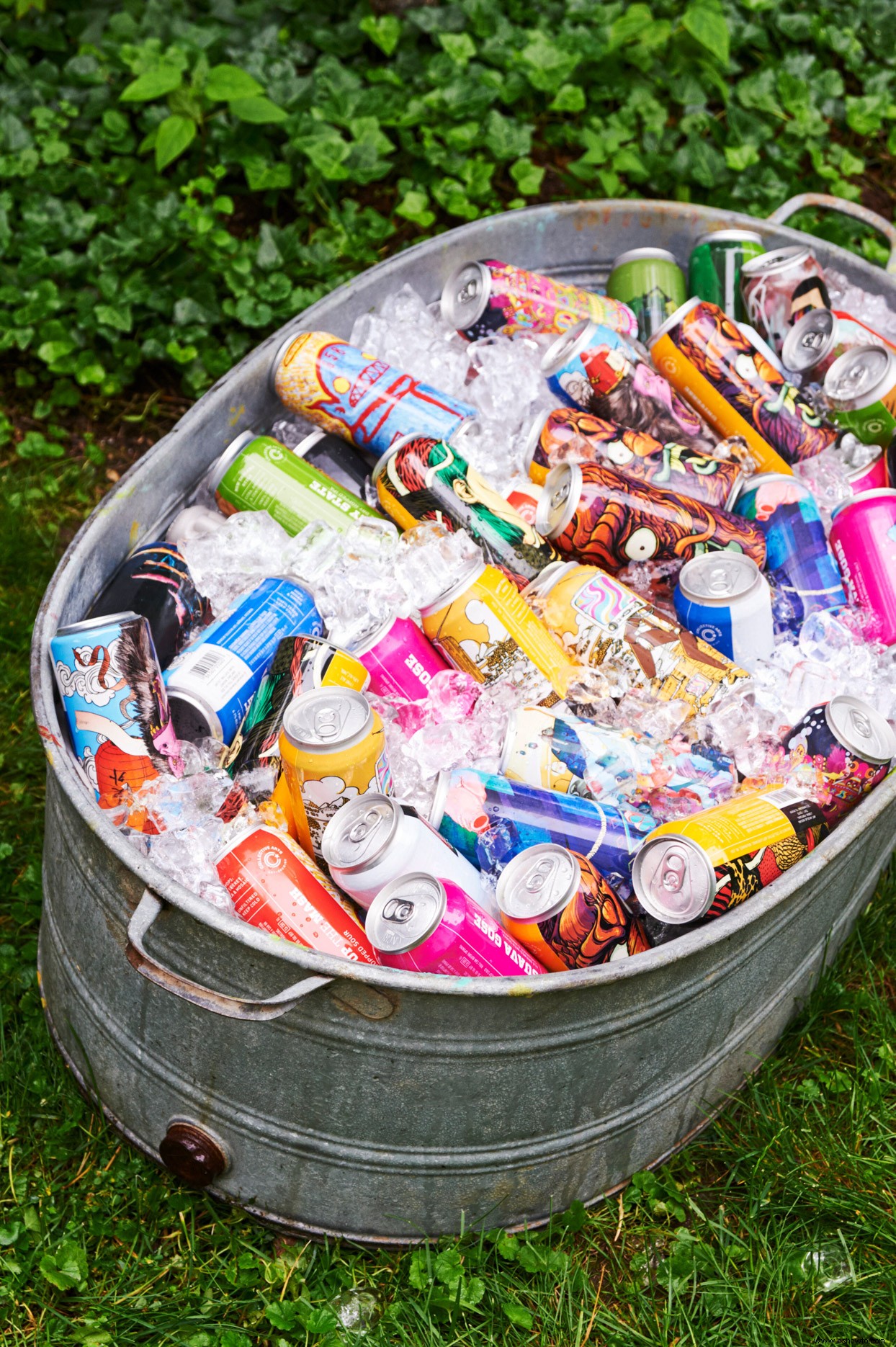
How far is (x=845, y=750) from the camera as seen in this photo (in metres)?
1.61

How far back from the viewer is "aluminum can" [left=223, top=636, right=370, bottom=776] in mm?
1611

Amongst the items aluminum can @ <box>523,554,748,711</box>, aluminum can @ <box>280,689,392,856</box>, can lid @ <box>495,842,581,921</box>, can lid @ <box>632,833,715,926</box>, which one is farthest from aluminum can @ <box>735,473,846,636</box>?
aluminum can @ <box>280,689,392,856</box>

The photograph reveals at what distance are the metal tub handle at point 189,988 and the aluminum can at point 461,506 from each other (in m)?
0.78

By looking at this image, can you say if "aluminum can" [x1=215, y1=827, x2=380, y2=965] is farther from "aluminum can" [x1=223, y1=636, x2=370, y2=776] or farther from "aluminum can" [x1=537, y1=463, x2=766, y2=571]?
"aluminum can" [x1=537, y1=463, x2=766, y2=571]

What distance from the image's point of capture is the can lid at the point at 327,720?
4.75 ft

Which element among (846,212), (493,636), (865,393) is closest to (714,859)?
(493,636)

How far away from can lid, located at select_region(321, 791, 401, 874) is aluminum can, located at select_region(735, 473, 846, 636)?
834mm

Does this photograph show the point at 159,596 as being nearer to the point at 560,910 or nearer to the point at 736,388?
the point at 560,910

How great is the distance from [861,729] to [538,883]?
0.52 m

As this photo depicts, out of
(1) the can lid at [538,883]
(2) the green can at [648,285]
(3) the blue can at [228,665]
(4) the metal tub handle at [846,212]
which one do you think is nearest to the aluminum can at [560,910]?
(1) the can lid at [538,883]

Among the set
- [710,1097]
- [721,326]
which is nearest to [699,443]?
[721,326]

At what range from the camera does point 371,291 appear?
229 cm

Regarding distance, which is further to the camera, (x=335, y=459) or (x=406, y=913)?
(x=335, y=459)

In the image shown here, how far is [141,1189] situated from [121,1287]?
0.13 m
